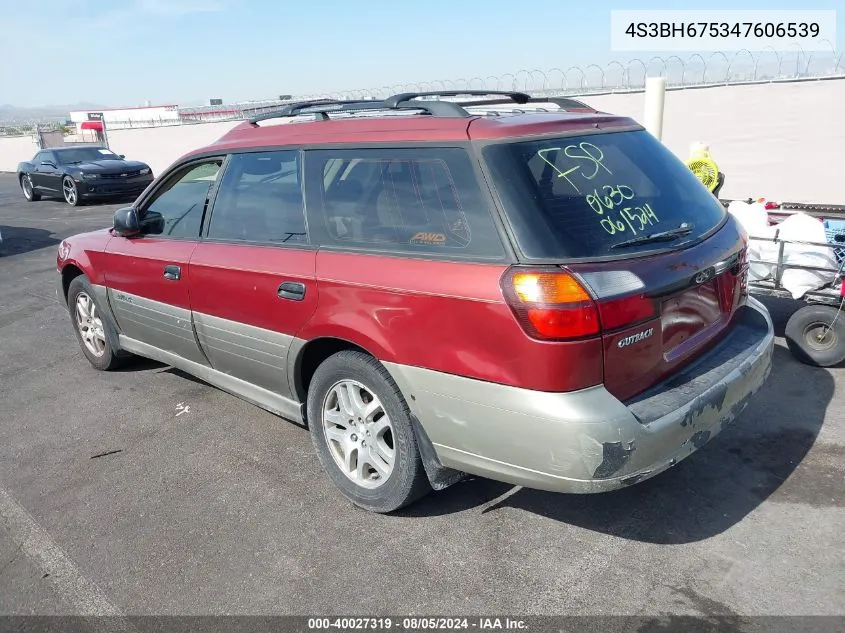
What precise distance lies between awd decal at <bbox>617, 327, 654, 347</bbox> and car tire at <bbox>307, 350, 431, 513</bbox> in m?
0.97

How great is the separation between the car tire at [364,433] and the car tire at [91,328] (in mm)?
2513

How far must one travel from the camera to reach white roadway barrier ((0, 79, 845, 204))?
40.7 ft

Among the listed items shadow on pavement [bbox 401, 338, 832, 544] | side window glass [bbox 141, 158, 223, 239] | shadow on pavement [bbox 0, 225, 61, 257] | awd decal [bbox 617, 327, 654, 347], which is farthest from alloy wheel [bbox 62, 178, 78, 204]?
awd decal [bbox 617, 327, 654, 347]

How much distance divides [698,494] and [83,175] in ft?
56.0

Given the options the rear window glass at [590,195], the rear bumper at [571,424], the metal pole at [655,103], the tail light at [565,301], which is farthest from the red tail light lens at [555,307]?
the metal pole at [655,103]

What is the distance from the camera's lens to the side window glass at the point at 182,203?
4.26 metres

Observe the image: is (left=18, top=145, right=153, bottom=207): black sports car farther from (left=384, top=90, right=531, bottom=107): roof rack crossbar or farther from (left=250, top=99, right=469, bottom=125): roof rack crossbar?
(left=384, top=90, right=531, bottom=107): roof rack crossbar

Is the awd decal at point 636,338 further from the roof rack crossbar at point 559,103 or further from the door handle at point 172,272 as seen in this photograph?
the door handle at point 172,272

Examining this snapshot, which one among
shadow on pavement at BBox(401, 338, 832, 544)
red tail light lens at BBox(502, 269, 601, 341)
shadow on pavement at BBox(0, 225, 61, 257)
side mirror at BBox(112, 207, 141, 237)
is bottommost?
shadow on pavement at BBox(0, 225, 61, 257)

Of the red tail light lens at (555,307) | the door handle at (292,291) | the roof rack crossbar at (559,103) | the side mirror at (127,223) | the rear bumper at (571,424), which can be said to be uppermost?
the roof rack crossbar at (559,103)

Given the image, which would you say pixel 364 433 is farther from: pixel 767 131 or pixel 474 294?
pixel 767 131

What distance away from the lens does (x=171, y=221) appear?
4.52 metres

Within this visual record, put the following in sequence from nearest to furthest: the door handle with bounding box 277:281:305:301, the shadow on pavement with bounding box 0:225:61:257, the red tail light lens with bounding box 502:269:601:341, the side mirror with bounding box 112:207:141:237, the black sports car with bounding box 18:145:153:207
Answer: the red tail light lens with bounding box 502:269:601:341 → the door handle with bounding box 277:281:305:301 → the side mirror with bounding box 112:207:141:237 → the shadow on pavement with bounding box 0:225:61:257 → the black sports car with bounding box 18:145:153:207

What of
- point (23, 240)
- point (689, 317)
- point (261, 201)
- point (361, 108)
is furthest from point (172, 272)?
point (23, 240)
